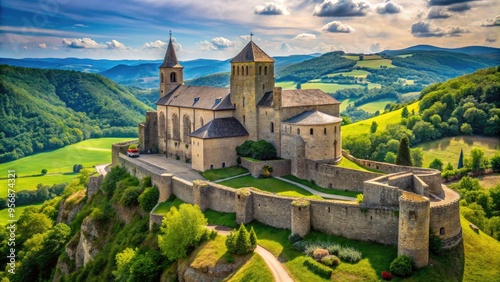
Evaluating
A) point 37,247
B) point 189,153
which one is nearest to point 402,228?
point 189,153

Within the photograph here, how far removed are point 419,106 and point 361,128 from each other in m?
16.4

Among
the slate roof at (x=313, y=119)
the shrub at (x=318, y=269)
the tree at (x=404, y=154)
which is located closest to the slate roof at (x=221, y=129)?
the slate roof at (x=313, y=119)

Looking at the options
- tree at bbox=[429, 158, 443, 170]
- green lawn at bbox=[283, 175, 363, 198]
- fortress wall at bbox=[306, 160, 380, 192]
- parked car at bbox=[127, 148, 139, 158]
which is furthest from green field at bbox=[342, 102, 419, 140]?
fortress wall at bbox=[306, 160, 380, 192]

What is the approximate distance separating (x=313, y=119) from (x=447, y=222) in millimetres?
21903

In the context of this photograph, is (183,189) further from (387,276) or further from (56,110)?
(56,110)

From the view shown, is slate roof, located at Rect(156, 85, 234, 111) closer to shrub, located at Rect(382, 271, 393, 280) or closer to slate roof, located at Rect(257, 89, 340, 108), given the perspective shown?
slate roof, located at Rect(257, 89, 340, 108)

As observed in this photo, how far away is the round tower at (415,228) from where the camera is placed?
35.8 meters

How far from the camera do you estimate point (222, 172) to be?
59656mm

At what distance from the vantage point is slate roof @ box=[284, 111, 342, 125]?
56.7 metres

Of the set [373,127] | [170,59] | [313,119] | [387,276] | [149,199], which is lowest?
[387,276]

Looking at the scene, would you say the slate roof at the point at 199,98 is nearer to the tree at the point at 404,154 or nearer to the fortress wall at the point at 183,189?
the fortress wall at the point at 183,189

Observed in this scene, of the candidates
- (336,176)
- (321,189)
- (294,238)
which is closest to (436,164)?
(336,176)

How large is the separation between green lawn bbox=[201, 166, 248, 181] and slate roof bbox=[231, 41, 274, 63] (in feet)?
45.5

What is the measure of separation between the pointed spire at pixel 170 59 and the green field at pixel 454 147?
160 feet
